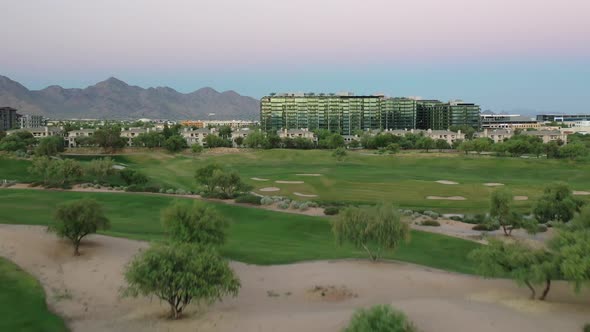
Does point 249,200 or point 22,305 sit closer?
point 22,305

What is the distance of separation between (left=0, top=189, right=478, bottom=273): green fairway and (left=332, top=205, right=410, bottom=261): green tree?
6.97ft

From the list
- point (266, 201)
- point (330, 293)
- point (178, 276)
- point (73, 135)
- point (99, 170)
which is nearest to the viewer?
point (178, 276)

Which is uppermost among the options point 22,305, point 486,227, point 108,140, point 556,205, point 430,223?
point 108,140

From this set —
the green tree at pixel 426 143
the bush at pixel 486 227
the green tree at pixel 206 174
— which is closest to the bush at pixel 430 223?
the bush at pixel 486 227

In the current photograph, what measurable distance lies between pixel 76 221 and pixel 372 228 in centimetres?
1818

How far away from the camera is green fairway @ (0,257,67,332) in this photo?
2128cm

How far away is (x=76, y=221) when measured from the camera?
32.4 m

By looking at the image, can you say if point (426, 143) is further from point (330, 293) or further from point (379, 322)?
point (379, 322)

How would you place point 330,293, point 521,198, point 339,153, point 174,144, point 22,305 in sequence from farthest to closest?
point 174,144 < point 339,153 < point 521,198 < point 330,293 < point 22,305

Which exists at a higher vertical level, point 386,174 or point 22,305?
point 386,174

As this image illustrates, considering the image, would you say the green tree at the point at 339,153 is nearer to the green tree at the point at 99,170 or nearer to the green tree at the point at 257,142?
the green tree at the point at 257,142

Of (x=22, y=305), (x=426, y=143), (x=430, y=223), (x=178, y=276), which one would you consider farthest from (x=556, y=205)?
(x=426, y=143)

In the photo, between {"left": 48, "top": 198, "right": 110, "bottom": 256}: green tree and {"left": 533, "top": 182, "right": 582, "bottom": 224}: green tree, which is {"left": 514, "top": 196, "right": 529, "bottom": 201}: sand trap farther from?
{"left": 48, "top": 198, "right": 110, "bottom": 256}: green tree

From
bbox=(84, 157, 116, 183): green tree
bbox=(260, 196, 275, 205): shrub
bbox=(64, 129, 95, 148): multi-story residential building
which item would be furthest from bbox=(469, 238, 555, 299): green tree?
bbox=(64, 129, 95, 148): multi-story residential building
